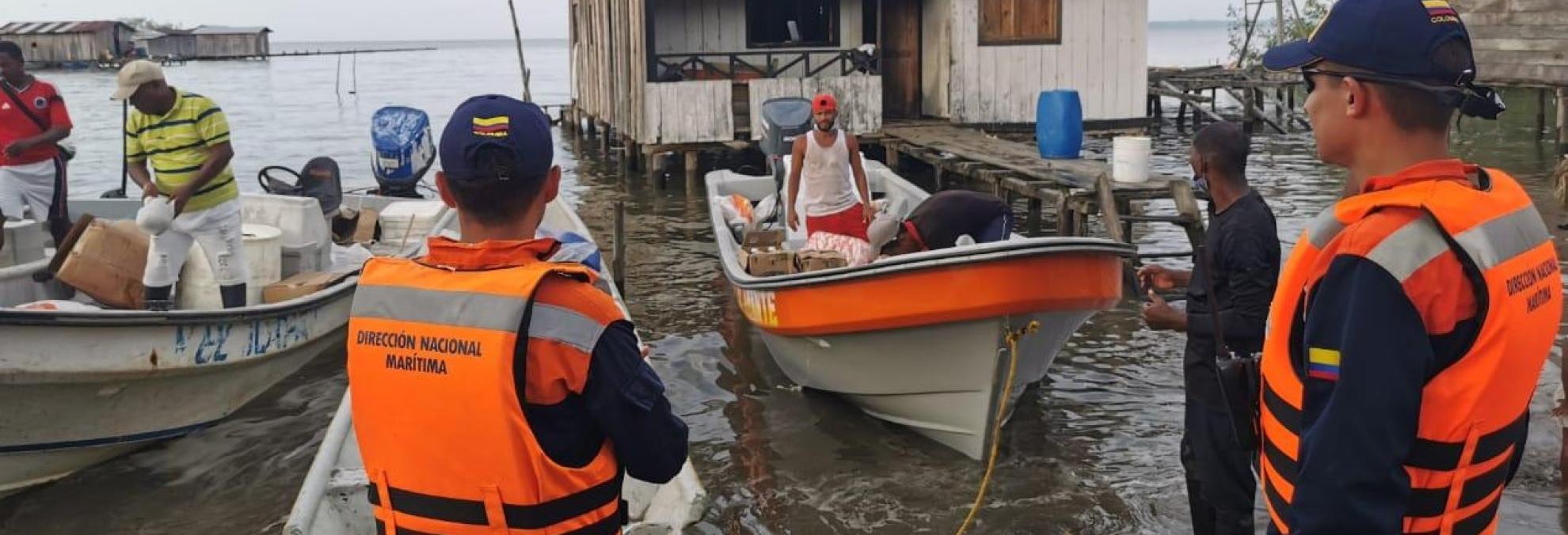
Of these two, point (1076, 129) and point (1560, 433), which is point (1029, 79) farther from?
point (1560, 433)

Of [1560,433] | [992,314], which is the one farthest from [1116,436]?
[1560,433]

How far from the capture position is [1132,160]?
446 inches

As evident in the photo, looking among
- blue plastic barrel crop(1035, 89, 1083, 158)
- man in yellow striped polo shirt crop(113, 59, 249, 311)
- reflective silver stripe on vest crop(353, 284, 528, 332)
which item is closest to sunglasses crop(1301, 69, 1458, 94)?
reflective silver stripe on vest crop(353, 284, 528, 332)

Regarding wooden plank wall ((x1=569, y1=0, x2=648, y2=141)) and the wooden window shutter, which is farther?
the wooden window shutter

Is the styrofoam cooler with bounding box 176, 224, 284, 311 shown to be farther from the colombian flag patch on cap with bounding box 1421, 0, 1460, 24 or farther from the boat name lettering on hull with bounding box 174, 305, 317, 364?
the colombian flag patch on cap with bounding box 1421, 0, 1460, 24

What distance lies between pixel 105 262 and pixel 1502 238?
724 cm

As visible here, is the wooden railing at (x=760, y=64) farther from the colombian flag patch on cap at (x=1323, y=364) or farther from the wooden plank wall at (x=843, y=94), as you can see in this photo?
the colombian flag patch on cap at (x=1323, y=364)

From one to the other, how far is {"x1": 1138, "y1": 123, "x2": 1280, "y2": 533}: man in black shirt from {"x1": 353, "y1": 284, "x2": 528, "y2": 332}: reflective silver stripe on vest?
2571 millimetres

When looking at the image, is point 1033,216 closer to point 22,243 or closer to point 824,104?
point 824,104

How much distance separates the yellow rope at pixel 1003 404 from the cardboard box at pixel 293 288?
449cm

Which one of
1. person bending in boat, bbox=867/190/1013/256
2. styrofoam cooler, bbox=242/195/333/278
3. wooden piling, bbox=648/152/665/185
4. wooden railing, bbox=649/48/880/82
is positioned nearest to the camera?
person bending in boat, bbox=867/190/1013/256

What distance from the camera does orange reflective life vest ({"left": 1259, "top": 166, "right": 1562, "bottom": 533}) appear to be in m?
1.81

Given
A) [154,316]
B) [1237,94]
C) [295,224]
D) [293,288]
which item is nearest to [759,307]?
[293,288]

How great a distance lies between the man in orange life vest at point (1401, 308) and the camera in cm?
177
